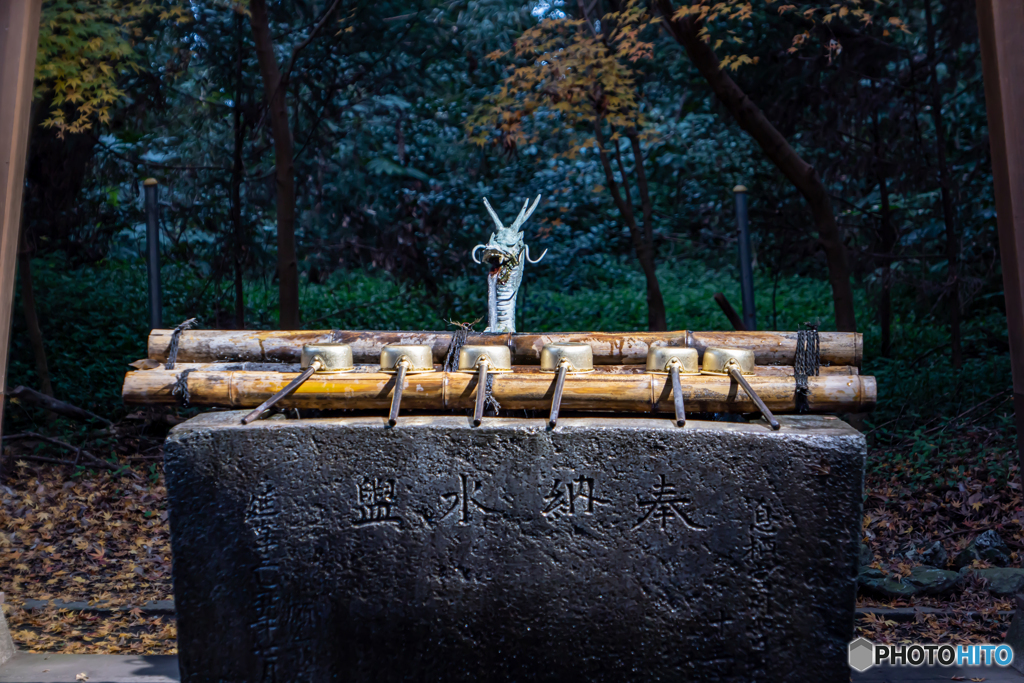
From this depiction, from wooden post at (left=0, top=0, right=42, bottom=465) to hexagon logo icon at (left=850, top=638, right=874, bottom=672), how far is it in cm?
347

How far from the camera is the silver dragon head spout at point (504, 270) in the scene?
10.6ft

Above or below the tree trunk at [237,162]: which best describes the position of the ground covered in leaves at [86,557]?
below

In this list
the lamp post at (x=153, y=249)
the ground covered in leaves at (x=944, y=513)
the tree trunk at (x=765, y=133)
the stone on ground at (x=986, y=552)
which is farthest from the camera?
the tree trunk at (x=765, y=133)

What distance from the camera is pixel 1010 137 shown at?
2861 mm

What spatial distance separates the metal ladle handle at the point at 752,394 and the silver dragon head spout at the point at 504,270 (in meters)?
0.97

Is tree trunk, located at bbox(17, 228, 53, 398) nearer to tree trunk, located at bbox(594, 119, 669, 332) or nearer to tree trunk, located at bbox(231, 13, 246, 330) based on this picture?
tree trunk, located at bbox(231, 13, 246, 330)

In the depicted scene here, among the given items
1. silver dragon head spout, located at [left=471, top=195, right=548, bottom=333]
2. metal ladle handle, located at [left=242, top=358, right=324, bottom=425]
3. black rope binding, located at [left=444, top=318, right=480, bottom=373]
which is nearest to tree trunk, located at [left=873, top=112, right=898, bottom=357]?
silver dragon head spout, located at [left=471, top=195, right=548, bottom=333]

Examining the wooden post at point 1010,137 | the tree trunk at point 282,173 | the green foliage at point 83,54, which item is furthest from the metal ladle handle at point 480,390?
the green foliage at point 83,54

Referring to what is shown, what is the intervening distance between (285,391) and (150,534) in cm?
301

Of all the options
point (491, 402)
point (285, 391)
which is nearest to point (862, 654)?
point (491, 402)

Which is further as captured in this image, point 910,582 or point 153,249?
point 153,249

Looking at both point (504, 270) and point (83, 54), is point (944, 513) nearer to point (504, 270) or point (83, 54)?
point (504, 270)

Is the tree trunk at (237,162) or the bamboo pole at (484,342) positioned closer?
the bamboo pole at (484,342)

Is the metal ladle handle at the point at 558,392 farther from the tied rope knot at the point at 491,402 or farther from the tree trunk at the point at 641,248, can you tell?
the tree trunk at the point at 641,248
